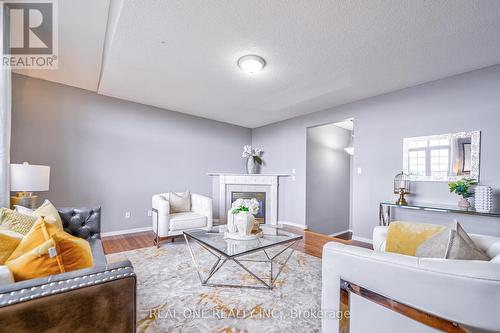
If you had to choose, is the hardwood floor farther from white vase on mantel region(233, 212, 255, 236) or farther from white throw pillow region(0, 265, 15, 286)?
white throw pillow region(0, 265, 15, 286)

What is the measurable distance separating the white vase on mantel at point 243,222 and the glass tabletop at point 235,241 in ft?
0.35

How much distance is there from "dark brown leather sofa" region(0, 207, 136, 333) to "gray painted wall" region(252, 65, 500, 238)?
3.84 meters

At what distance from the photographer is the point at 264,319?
65.6 inches

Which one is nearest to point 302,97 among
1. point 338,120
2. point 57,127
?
point 338,120

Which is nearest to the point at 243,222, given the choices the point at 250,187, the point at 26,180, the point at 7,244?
the point at 7,244

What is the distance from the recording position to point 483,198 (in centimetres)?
258

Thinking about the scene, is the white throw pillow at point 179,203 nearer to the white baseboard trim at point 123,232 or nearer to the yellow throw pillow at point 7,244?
the white baseboard trim at point 123,232

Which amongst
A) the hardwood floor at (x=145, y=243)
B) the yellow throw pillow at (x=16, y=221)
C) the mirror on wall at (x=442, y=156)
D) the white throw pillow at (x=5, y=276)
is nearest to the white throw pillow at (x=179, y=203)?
the hardwood floor at (x=145, y=243)

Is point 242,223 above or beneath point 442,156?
beneath

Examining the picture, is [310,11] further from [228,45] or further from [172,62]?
[172,62]

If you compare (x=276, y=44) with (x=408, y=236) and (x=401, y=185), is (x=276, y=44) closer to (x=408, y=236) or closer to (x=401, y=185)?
(x=408, y=236)

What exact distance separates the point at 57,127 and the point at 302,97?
4074mm

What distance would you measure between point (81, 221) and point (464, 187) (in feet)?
14.7

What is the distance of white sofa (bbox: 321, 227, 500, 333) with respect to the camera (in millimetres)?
785
